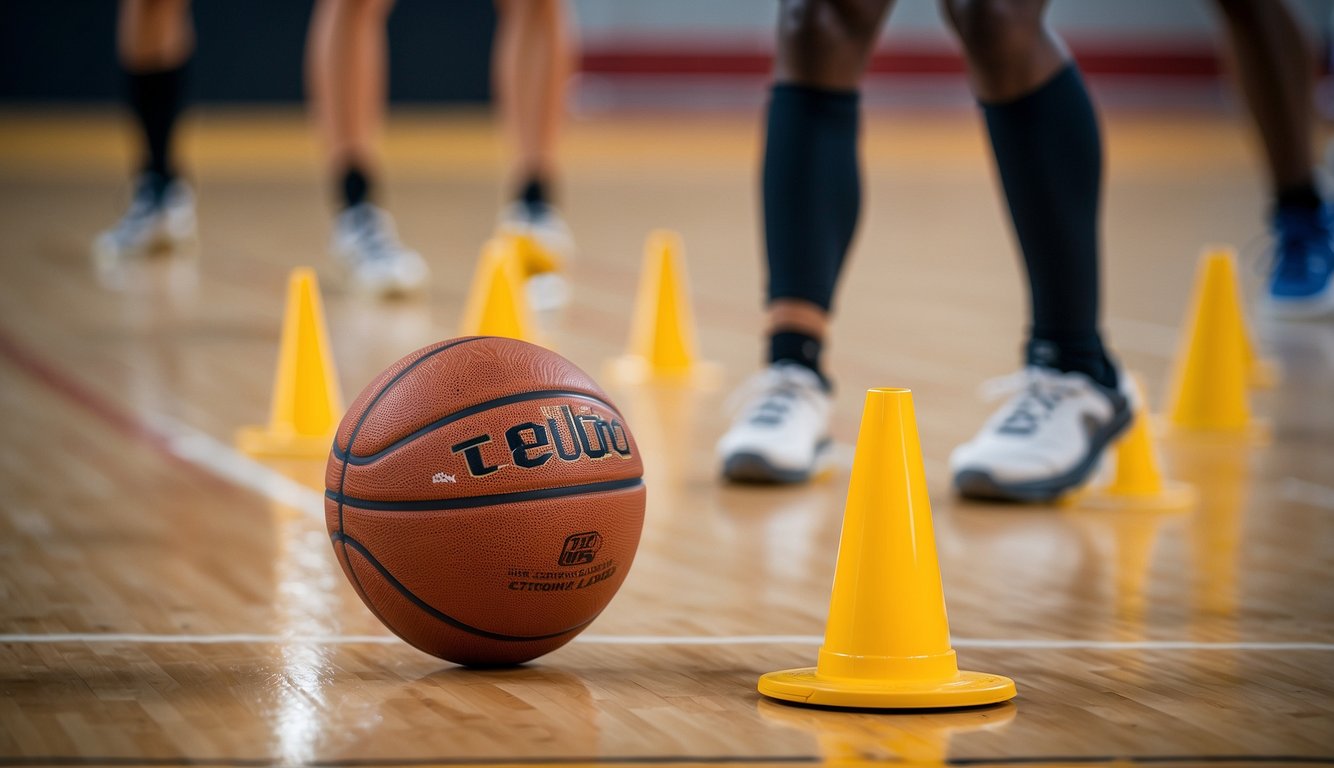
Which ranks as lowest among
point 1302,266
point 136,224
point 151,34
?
point 136,224

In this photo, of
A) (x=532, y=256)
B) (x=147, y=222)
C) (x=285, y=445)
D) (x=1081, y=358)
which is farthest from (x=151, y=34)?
(x=1081, y=358)

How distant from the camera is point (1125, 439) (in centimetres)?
325

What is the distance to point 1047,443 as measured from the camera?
315 centimetres

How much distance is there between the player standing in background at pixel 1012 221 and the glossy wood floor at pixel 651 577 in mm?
102

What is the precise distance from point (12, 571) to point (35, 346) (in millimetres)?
2395

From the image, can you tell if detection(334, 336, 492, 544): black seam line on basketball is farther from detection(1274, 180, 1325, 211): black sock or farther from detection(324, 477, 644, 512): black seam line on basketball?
detection(1274, 180, 1325, 211): black sock

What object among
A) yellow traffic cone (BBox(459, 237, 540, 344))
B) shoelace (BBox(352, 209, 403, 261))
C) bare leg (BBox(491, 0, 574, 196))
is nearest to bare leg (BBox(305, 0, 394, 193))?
shoelace (BBox(352, 209, 403, 261))

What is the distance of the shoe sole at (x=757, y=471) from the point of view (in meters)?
3.26

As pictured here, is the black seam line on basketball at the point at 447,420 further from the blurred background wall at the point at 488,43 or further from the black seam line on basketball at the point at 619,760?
the blurred background wall at the point at 488,43

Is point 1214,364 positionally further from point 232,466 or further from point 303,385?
point 232,466

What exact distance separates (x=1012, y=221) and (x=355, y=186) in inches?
129

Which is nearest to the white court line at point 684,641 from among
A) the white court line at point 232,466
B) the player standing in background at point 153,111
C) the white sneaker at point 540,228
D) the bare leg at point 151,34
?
the white court line at point 232,466

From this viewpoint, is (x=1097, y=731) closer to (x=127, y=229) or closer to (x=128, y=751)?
(x=128, y=751)

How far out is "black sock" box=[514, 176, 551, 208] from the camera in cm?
603
